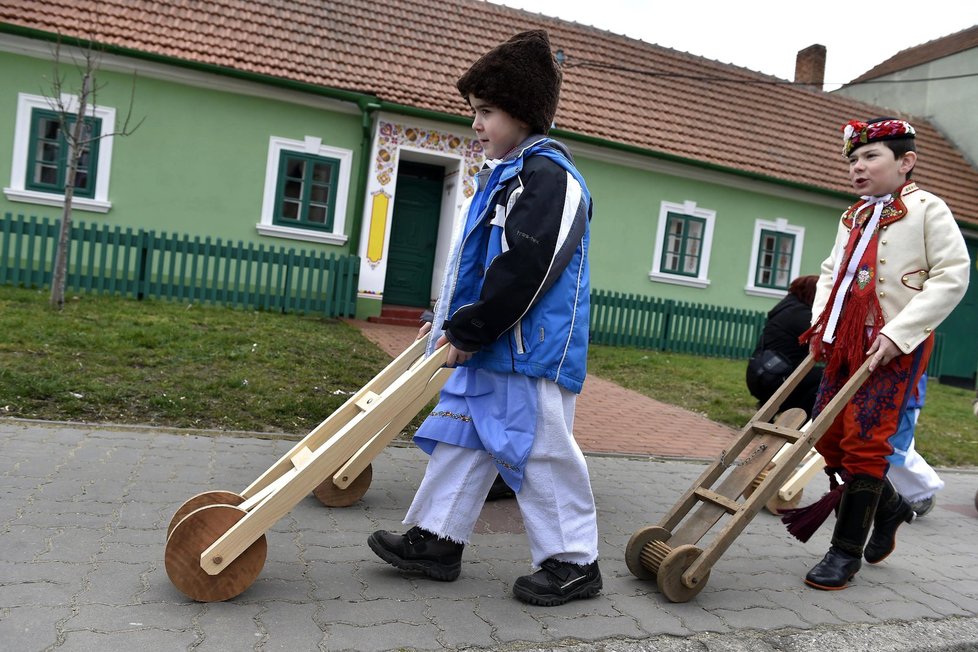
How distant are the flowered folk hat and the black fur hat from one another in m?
1.48

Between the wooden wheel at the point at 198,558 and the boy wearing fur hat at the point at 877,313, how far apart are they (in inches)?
94.2

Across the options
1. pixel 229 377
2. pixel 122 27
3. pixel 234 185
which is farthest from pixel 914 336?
pixel 122 27

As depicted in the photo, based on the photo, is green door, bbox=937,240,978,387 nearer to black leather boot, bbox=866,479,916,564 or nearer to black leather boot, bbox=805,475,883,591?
black leather boot, bbox=866,479,916,564

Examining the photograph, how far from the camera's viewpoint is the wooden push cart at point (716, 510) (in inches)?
130

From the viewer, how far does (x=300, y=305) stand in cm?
1208

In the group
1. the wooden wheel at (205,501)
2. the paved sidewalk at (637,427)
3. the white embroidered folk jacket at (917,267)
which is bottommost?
the paved sidewalk at (637,427)

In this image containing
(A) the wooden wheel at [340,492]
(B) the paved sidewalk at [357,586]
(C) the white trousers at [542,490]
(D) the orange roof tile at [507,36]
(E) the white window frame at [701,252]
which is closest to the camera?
(B) the paved sidewalk at [357,586]

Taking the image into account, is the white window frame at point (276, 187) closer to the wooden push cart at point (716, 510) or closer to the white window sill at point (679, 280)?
Answer: the white window sill at point (679, 280)

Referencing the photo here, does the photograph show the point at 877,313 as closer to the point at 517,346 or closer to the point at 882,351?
the point at 882,351

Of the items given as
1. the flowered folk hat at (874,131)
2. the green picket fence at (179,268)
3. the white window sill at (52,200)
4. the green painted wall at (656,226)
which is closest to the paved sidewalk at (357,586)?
the flowered folk hat at (874,131)

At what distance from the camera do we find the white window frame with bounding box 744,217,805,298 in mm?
16438

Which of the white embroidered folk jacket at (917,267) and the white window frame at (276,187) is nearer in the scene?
the white embroidered folk jacket at (917,267)

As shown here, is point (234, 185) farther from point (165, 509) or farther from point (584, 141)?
point (165, 509)

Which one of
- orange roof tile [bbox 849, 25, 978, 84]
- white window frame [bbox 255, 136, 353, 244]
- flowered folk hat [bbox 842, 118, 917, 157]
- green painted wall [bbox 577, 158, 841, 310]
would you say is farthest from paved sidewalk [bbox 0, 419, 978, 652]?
orange roof tile [bbox 849, 25, 978, 84]
